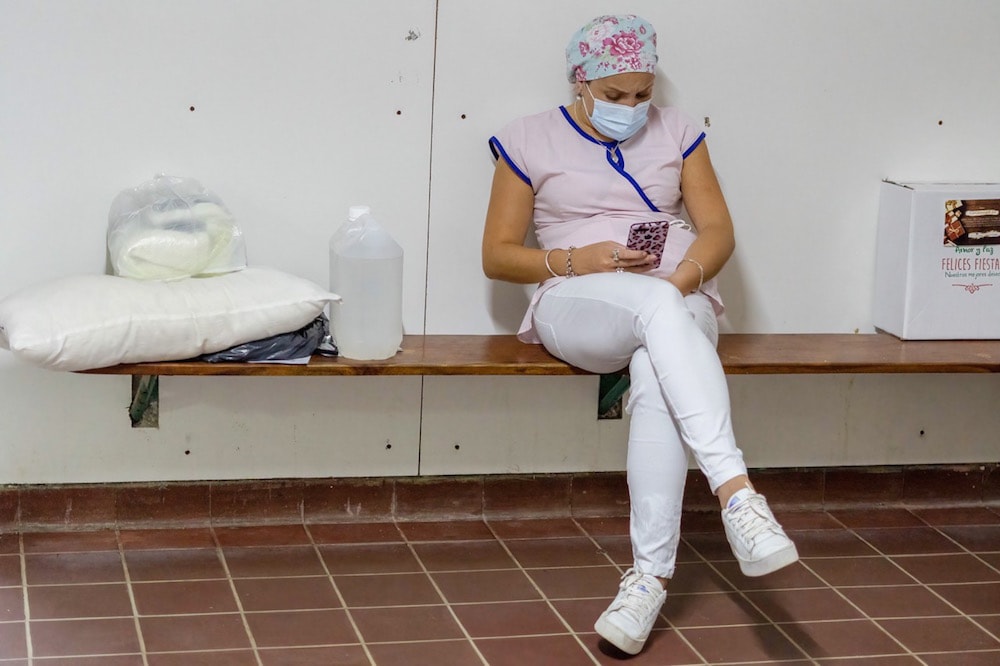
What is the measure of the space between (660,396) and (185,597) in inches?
43.9

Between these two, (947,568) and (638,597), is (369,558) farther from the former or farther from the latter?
(947,568)

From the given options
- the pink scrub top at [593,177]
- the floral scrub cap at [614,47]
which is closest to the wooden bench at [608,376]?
the pink scrub top at [593,177]

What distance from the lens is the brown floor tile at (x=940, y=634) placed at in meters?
2.74

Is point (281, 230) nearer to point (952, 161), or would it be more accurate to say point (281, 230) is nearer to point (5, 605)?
point (5, 605)

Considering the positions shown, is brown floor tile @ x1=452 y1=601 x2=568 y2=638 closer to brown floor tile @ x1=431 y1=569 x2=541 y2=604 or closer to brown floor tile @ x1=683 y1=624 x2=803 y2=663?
brown floor tile @ x1=431 y1=569 x2=541 y2=604

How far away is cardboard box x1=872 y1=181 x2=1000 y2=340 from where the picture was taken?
3.32 metres

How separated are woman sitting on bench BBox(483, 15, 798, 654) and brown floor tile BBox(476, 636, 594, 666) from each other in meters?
0.09

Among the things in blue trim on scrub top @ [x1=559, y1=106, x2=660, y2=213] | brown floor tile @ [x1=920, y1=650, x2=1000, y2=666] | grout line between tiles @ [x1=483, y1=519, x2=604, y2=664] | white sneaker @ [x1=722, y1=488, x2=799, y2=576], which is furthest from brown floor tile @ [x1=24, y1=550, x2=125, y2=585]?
brown floor tile @ [x1=920, y1=650, x2=1000, y2=666]

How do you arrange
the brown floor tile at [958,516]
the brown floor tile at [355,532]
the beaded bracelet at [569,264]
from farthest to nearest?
the brown floor tile at [958,516], the brown floor tile at [355,532], the beaded bracelet at [569,264]

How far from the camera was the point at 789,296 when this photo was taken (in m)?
3.45

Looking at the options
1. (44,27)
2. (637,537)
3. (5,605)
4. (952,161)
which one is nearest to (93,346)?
(5,605)

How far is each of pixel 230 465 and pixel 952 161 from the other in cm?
208

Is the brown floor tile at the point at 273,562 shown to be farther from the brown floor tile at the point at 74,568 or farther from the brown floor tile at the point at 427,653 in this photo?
the brown floor tile at the point at 427,653

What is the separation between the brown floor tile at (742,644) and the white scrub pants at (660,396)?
0.18 meters
